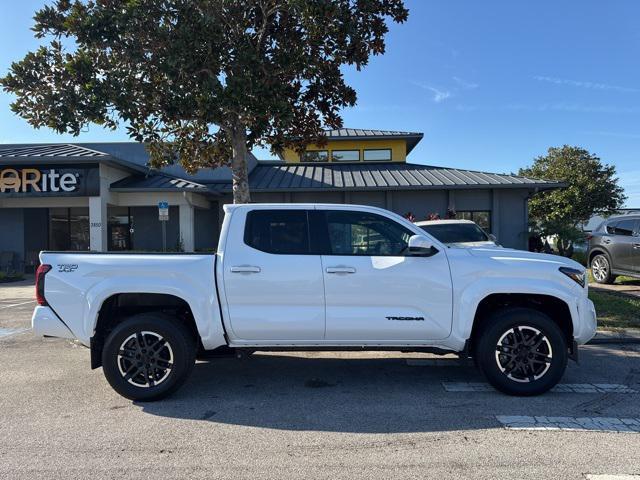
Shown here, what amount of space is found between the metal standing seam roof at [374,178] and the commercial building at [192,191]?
0.04 metres

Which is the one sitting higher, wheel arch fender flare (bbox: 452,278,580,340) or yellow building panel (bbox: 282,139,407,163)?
yellow building panel (bbox: 282,139,407,163)

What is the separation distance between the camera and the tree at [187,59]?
7.69 meters

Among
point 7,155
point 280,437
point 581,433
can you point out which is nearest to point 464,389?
point 581,433

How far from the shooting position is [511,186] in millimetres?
17688

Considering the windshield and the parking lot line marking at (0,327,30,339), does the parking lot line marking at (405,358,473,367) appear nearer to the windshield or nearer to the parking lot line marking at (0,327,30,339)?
the windshield

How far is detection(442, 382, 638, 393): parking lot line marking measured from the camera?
4961 mm

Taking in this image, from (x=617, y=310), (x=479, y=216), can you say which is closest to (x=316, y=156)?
(x=479, y=216)

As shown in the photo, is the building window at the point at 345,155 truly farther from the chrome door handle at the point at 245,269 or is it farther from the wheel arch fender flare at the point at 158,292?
the wheel arch fender flare at the point at 158,292

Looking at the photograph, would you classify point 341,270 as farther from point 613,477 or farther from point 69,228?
point 69,228

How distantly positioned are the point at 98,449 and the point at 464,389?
355cm

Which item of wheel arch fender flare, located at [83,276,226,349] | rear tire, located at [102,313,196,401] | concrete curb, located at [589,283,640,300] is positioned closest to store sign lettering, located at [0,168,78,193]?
wheel arch fender flare, located at [83,276,226,349]

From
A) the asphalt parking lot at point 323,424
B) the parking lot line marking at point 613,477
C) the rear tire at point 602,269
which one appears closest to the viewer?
the parking lot line marking at point 613,477

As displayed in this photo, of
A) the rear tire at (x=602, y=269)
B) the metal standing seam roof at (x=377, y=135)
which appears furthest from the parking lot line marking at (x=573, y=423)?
the metal standing seam roof at (x=377, y=135)

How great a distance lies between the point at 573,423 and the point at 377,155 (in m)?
18.7
